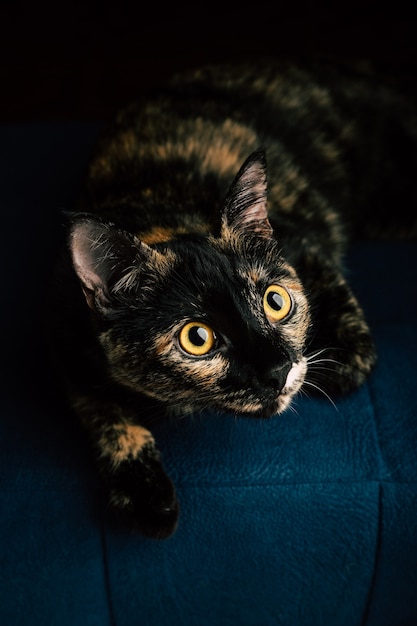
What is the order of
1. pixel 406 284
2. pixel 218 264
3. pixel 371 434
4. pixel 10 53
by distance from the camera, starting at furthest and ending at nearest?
1. pixel 10 53
2. pixel 406 284
3. pixel 371 434
4. pixel 218 264

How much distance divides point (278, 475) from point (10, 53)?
2.18 m

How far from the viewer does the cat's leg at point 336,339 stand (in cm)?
113

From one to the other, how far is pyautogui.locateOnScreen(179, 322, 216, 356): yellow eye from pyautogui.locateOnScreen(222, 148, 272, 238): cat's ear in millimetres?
171

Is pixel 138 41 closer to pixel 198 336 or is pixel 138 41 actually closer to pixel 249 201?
pixel 249 201

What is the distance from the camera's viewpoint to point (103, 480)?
1.05m

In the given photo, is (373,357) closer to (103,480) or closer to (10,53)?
(103,480)

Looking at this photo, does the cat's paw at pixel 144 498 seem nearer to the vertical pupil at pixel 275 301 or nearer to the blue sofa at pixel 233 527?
the blue sofa at pixel 233 527

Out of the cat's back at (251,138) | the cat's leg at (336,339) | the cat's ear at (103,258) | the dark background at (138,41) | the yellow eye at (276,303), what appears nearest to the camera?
the cat's ear at (103,258)

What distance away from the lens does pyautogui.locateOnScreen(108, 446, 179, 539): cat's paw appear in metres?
1.00

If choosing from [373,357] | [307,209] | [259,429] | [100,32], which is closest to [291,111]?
[307,209]

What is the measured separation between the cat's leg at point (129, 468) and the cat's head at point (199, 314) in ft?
0.28

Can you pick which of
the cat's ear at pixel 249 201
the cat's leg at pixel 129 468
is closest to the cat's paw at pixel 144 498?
the cat's leg at pixel 129 468

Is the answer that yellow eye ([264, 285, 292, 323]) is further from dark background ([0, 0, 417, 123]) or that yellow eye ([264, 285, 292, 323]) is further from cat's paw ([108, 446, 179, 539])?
dark background ([0, 0, 417, 123])

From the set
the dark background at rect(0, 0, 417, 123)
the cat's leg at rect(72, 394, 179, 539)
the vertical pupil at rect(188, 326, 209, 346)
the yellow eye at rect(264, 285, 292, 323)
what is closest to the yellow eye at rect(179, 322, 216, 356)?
the vertical pupil at rect(188, 326, 209, 346)
